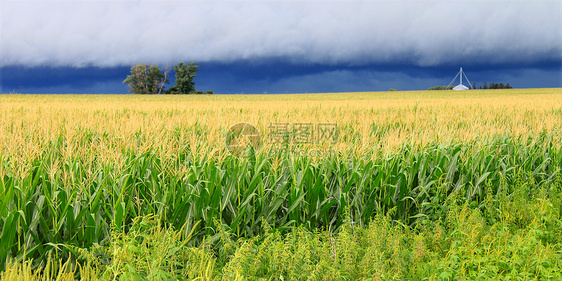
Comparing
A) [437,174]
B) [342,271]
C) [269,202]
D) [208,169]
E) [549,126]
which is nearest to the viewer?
[342,271]

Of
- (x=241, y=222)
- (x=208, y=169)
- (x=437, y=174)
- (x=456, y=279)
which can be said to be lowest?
(x=456, y=279)

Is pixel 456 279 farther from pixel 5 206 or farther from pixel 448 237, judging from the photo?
pixel 5 206

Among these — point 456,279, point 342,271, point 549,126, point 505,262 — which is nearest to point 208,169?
point 342,271

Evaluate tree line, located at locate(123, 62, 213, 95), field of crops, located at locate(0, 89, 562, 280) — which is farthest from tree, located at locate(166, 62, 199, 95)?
field of crops, located at locate(0, 89, 562, 280)

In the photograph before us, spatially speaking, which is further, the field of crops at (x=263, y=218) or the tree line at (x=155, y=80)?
the tree line at (x=155, y=80)

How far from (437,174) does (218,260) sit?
2.87 m

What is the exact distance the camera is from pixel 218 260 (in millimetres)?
3021

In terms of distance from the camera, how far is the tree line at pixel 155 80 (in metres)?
69.8

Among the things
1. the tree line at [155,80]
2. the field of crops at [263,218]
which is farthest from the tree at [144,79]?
the field of crops at [263,218]

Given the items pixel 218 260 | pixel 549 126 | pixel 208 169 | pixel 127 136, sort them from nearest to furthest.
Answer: pixel 218 260
pixel 208 169
pixel 127 136
pixel 549 126

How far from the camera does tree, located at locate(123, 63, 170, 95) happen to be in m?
69.8

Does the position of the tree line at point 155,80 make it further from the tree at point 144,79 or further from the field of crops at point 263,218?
the field of crops at point 263,218

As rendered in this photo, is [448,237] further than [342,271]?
Yes

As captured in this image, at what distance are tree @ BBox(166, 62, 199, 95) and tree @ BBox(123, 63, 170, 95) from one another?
2606 millimetres
